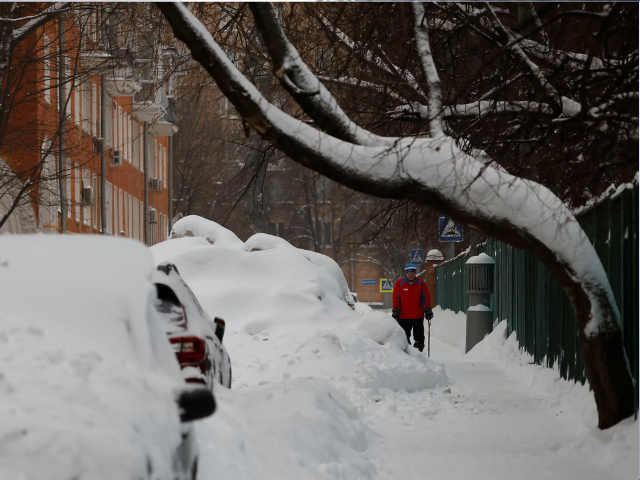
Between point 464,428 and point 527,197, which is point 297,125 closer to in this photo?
point 527,197

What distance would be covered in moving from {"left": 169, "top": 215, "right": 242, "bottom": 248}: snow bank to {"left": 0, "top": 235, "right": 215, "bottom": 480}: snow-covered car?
15.3 m

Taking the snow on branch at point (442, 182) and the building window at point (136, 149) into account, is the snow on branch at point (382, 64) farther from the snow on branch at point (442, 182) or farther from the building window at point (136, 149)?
the building window at point (136, 149)

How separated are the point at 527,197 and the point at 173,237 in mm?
14440

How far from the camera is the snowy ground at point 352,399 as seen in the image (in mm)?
7816

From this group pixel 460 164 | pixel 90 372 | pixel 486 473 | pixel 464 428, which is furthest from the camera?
pixel 464 428

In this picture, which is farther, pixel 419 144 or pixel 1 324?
pixel 419 144

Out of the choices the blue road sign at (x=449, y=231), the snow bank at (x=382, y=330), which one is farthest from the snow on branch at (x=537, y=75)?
the blue road sign at (x=449, y=231)

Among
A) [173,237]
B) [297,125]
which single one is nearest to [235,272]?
[173,237]

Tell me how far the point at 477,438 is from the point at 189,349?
4.05m

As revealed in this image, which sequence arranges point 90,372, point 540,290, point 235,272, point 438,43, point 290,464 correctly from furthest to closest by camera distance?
point 235,272, point 540,290, point 438,43, point 290,464, point 90,372

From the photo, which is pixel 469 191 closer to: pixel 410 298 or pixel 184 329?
pixel 184 329

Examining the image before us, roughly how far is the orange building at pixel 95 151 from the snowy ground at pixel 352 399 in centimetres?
728

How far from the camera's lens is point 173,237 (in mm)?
22594

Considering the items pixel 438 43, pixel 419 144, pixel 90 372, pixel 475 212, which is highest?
pixel 438 43
